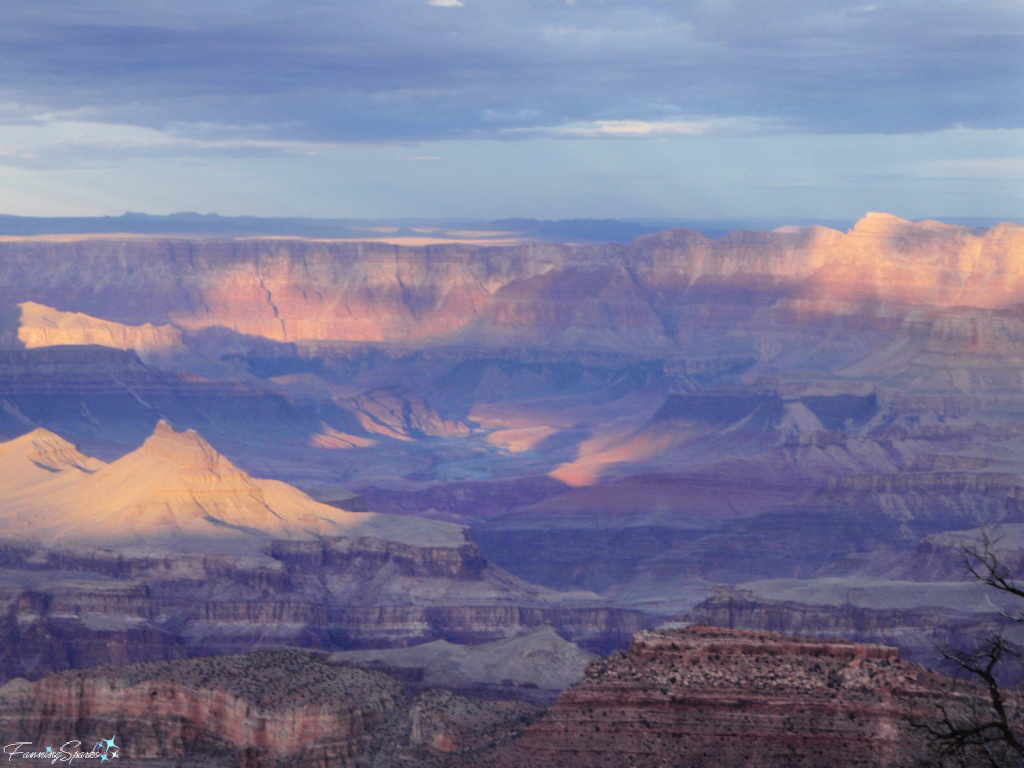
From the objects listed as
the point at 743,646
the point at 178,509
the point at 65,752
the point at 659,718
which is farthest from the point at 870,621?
the point at 659,718

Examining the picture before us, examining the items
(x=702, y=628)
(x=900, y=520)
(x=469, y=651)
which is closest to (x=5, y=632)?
(x=469, y=651)

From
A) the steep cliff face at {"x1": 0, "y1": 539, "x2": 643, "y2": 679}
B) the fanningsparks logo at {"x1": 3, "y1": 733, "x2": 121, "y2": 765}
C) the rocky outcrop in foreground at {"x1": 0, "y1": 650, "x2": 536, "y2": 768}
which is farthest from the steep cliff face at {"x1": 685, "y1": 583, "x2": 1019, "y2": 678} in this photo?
the fanningsparks logo at {"x1": 3, "y1": 733, "x2": 121, "y2": 765}

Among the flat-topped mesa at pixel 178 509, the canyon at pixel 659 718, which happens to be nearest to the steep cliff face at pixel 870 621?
the flat-topped mesa at pixel 178 509

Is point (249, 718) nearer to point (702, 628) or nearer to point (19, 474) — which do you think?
point (702, 628)

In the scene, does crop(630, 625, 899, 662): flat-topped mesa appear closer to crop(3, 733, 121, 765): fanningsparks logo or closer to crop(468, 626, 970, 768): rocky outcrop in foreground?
crop(468, 626, 970, 768): rocky outcrop in foreground

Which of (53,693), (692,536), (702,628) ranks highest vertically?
(702,628)

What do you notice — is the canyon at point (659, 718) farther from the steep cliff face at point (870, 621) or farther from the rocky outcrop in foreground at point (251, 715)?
the steep cliff face at point (870, 621)
